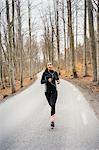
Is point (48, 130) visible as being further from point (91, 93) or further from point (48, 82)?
point (91, 93)

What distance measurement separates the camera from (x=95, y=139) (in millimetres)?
7977

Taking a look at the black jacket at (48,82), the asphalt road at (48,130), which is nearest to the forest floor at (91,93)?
the asphalt road at (48,130)

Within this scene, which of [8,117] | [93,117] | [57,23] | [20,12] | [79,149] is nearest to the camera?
[79,149]

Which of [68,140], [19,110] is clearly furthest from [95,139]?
[19,110]

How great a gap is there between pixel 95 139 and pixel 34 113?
5.28 m

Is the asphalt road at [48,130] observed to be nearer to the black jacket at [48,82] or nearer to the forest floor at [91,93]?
the black jacket at [48,82]

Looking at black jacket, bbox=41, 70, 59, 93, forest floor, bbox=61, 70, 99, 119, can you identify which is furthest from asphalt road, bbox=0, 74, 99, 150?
forest floor, bbox=61, 70, 99, 119

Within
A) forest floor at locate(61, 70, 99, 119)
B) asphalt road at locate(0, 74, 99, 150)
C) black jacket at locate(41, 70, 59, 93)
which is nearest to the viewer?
asphalt road at locate(0, 74, 99, 150)

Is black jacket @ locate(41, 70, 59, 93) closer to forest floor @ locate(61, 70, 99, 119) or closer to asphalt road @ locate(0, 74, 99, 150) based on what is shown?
asphalt road @ locate(0, 74, 99, 150)

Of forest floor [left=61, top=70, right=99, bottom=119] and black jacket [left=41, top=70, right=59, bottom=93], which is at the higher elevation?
black jacket [left=41, top=70, right=59, bottom=93]

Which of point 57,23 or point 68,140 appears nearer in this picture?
point 68,140

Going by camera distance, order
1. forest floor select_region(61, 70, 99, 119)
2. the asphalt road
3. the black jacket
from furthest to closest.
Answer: forest floor select_region(61, 70, 99, 119) < the black jacket < the asphalt road

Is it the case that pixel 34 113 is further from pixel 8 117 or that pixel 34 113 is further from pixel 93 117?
pixel 93 117

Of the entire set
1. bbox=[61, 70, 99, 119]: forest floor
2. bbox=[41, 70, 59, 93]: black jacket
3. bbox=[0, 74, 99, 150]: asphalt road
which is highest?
bbox=[41, 70, 59, 93]: black jacket
